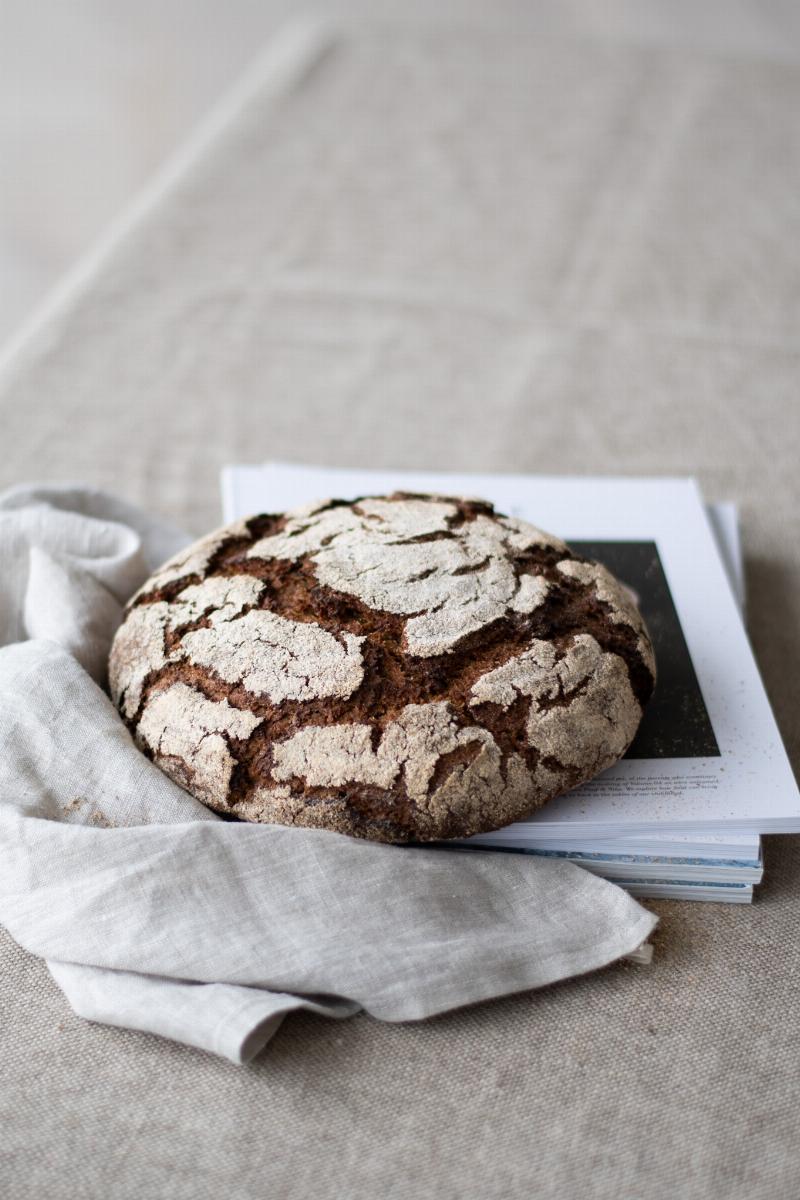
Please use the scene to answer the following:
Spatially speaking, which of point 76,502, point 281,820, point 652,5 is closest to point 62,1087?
point 281,820

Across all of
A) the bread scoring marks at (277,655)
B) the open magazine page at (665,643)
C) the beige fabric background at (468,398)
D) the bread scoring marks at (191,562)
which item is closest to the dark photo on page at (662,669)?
the open magazine page at (665,643)

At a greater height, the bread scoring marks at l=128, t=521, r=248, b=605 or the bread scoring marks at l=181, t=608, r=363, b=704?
the bread scoring marks at l=128, t=521, r=248, b=605

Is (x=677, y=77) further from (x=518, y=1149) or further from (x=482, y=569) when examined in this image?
(x=518, y=1149)

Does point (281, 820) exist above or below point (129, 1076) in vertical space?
above

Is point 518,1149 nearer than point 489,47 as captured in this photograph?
Yes

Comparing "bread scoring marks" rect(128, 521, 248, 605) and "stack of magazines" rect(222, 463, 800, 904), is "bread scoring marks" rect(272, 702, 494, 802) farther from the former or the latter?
"bread scoring marks" rect(128, 521, 248, 605)

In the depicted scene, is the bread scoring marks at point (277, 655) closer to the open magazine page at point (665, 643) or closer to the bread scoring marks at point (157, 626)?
the bread scoring marks at point (157, 626)

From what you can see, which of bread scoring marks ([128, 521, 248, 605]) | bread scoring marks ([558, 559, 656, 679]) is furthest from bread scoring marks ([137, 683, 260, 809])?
bread scoring marks ([558, 559, 656, 679])
